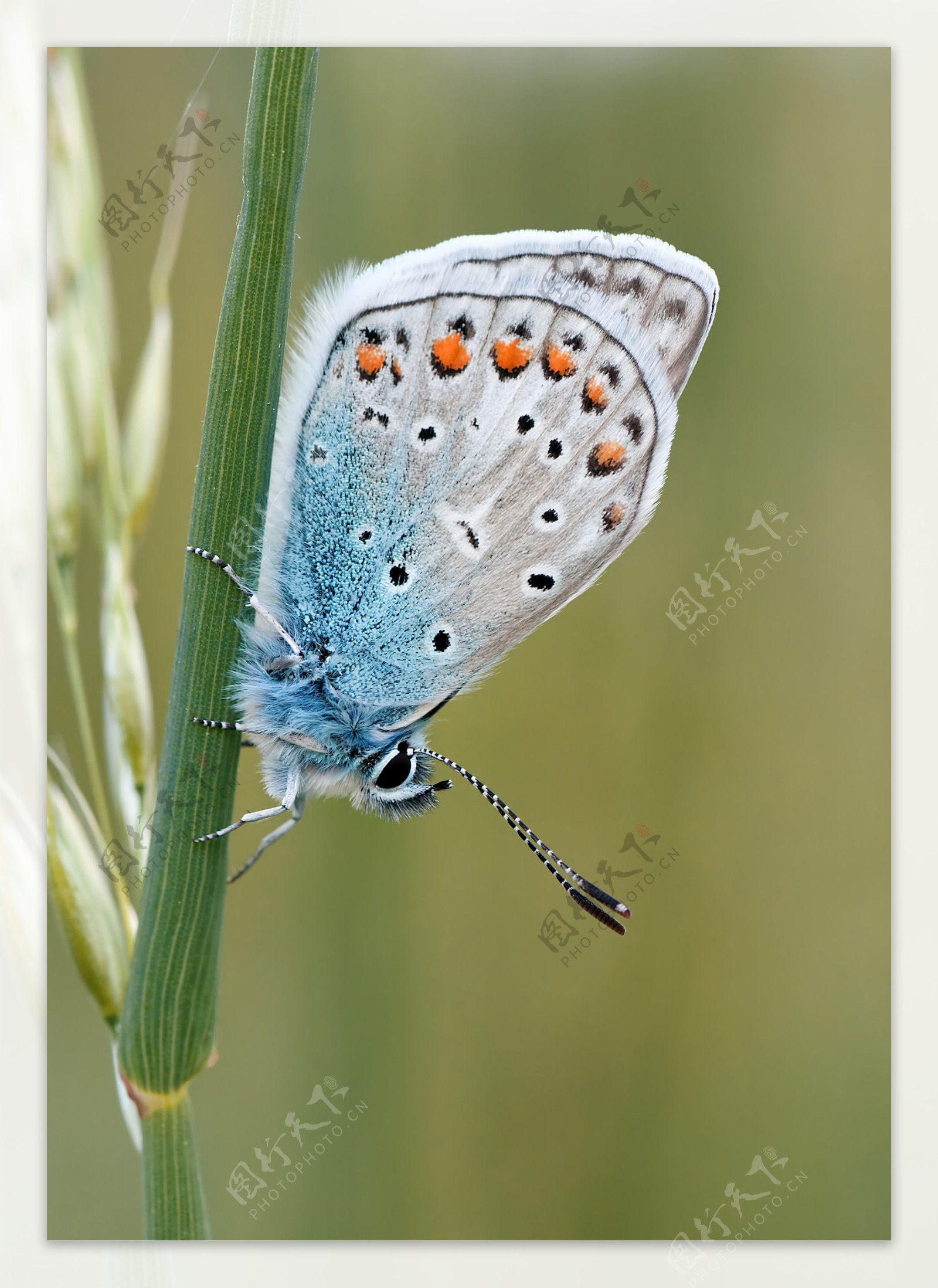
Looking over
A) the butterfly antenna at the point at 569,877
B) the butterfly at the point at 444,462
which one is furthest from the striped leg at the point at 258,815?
the butterfly antenna at the point at 569,877

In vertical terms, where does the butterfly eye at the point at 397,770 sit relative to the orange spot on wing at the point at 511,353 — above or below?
below

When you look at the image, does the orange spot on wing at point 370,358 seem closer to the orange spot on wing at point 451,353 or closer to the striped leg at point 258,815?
the orange spot on wing at point 451,353

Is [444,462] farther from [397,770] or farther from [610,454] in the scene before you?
[397,770]

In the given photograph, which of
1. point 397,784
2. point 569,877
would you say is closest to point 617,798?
point 569,877

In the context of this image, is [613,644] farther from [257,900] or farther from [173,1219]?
[173,1219]

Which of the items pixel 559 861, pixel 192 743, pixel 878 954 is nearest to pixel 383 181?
pixel 192 743

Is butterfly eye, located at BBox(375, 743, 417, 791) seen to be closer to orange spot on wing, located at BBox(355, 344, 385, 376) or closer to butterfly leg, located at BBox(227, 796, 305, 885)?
butterfly leg, located at BBox(227, 796, 305, 885)
